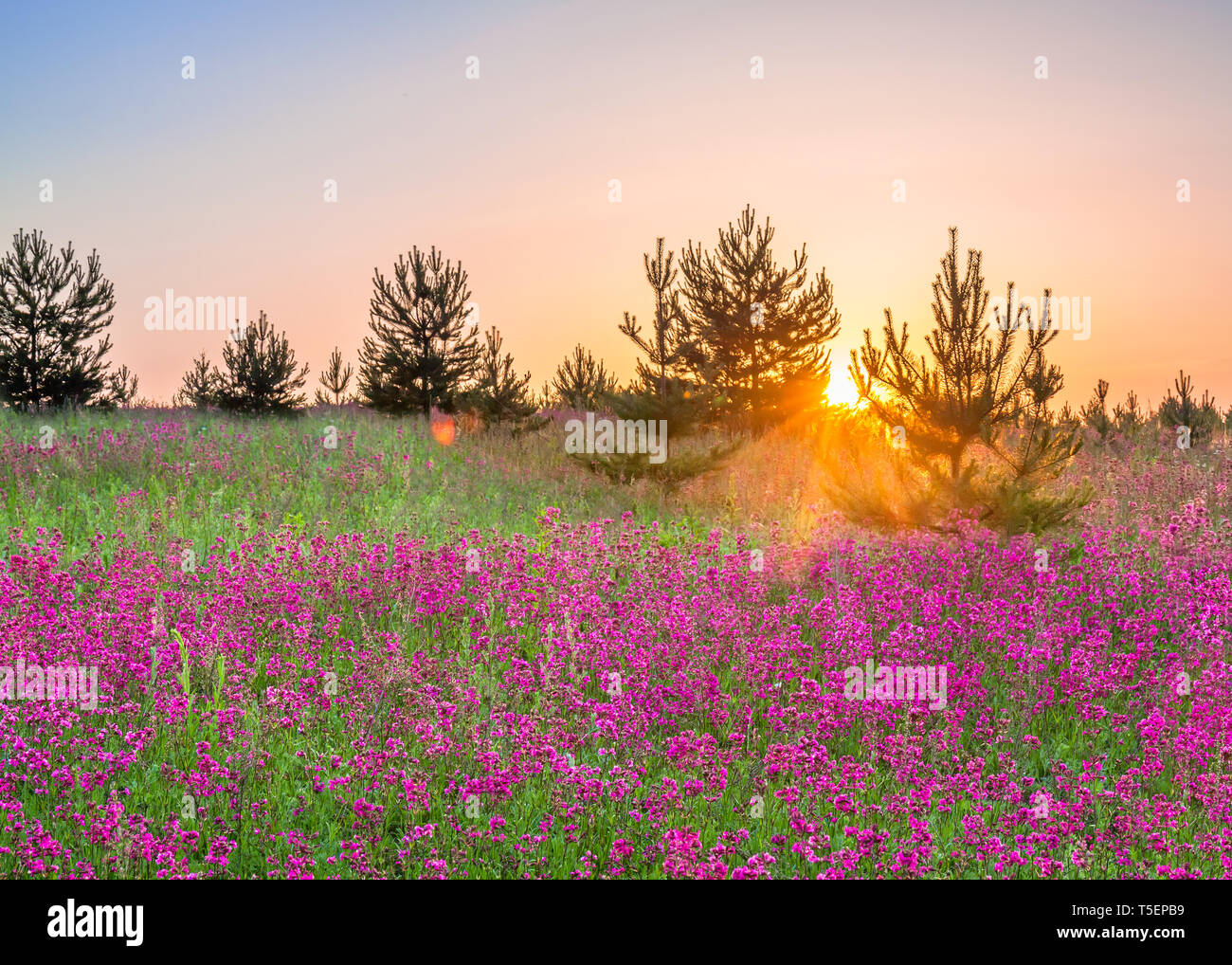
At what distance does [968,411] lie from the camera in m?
9.10

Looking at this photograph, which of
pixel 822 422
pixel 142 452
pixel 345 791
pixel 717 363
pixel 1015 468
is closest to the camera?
pixel 345 791

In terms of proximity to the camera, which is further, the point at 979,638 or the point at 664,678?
the point at 979,638

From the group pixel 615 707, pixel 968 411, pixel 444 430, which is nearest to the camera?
pixel 615 707

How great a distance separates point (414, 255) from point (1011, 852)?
22772mm

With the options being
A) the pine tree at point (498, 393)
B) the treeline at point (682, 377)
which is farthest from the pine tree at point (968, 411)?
the pine tree at point (498, 393)

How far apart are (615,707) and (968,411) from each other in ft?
20.2

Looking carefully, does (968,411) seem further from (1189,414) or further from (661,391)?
(1189,414)

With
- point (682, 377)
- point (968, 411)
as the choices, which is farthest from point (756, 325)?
point (968, 411)

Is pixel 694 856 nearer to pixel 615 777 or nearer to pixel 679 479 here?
pixel 615 777

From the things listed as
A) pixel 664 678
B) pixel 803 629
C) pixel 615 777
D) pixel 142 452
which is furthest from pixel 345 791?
pixel 142 452

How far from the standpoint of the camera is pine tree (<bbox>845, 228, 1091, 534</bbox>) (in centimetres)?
878

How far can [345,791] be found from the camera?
3.92 meters

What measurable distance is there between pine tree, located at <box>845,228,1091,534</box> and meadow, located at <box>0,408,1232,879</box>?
0.48m

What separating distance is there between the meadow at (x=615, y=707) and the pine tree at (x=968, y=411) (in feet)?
1.57
